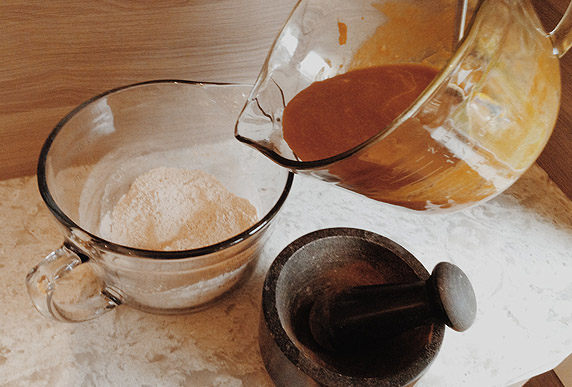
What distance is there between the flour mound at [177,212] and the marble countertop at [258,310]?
88 millimetres

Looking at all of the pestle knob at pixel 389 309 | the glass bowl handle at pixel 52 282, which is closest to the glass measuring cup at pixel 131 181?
the glass bowl handle at pixel 52 282

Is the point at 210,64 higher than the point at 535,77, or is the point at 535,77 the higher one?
the point at 535,77

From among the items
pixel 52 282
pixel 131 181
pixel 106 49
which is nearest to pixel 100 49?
pixel 106 49

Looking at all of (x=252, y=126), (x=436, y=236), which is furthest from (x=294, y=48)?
(x=436, y=236)

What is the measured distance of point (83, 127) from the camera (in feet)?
2.11

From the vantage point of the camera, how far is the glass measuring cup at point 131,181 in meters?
0.52

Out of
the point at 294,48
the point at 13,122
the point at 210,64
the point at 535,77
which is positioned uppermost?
the point at 535,77

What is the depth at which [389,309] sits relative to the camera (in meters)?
0.52

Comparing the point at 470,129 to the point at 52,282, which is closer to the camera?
the point at 470,129

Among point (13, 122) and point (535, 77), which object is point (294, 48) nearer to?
point (535, 77)

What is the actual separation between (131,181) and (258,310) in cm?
26

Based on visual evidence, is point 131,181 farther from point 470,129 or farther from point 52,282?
point 470,129

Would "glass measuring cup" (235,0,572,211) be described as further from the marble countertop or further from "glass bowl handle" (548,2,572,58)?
the marble countertop

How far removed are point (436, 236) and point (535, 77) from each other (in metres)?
0.39
